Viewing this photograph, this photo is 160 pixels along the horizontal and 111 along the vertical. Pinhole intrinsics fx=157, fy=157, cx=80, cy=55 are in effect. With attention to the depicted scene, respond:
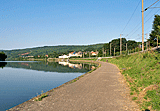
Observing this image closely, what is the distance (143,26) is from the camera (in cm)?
2539

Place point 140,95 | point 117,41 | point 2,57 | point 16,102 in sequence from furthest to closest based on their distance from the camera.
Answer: point 2,57 < point 117,41 < point 16,102 < point 140,95

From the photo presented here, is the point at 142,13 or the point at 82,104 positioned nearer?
the point at 82,104

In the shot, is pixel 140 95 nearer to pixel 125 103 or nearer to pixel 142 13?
pixel 125 103

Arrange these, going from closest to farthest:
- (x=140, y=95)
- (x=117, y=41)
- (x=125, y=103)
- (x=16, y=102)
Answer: (x=125, y=103) → (x=140, y=95) → (x=16, y=102) → (x=117, y=41)

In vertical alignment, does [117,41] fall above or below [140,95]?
above

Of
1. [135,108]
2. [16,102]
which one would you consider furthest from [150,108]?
[16,102]

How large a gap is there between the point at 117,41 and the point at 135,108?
98.5 metres

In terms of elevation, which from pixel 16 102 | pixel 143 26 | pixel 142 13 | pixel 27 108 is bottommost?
pixel 16 102

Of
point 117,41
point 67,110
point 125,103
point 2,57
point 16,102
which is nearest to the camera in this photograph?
point 67,110

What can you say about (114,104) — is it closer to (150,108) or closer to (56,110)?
(150,108)

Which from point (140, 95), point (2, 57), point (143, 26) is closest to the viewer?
point (140, 95)

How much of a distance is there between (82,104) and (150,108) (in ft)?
9.30

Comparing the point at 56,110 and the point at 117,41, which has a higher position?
the point at 117,41

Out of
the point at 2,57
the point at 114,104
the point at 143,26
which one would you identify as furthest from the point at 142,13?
the point at 2,57
